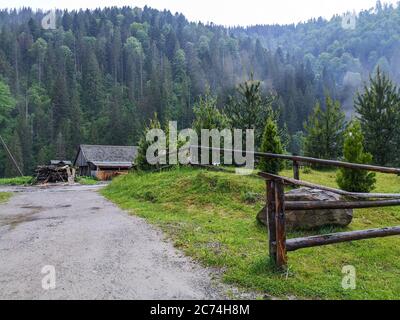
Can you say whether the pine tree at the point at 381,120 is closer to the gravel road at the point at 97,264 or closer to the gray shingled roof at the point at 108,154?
the gravel road at the point at 97,264

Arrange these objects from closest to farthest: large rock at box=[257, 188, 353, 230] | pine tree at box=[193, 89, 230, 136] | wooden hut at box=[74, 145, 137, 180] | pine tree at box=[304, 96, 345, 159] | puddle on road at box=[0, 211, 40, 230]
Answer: large rock at box=[257, 188, 353, 230], puddle on road at box=[0, 211, 40, 230], pine tree at box=[193, 89, 230, 136], pine tree at box=[304, 96, 345, 159], wooden hut at box=[74, 145, 137, 180]

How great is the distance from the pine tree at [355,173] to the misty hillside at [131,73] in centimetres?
5018

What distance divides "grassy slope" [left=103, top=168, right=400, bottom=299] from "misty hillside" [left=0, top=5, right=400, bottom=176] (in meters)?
51.5

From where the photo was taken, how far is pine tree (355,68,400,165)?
81.3 feet

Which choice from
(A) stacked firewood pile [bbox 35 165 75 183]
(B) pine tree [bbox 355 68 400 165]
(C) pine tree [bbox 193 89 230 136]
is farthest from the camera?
(A) stacked firewood pile [bbox 35 165 75 183]

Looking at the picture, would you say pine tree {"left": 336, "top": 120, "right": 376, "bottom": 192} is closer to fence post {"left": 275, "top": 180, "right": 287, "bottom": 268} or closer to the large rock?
the large rock

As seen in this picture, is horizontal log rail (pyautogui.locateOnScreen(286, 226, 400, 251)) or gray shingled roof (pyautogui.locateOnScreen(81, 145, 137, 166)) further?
gray shingled roof (pyautogui.locateOnScreen(81, 145, 137, 166))

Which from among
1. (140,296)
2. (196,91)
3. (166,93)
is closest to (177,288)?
(140,296)

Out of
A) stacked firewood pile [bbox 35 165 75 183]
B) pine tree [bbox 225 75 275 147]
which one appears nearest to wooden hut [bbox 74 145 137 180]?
stacked firewood pile [bbox 35 165 75 183]

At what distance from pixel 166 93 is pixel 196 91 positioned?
54.2ft

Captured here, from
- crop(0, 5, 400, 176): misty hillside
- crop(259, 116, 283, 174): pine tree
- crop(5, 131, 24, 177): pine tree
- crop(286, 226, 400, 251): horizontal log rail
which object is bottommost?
crop(5, 131, 24, 177): pine tree

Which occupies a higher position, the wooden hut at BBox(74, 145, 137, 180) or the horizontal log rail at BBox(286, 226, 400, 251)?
the horizontal log rail at BBox(286, 226, 400, 251)

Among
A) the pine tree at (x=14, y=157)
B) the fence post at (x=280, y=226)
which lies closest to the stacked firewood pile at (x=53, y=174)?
the pine tree at (x=14, y=157)

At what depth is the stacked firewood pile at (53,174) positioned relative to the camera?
127 ft
